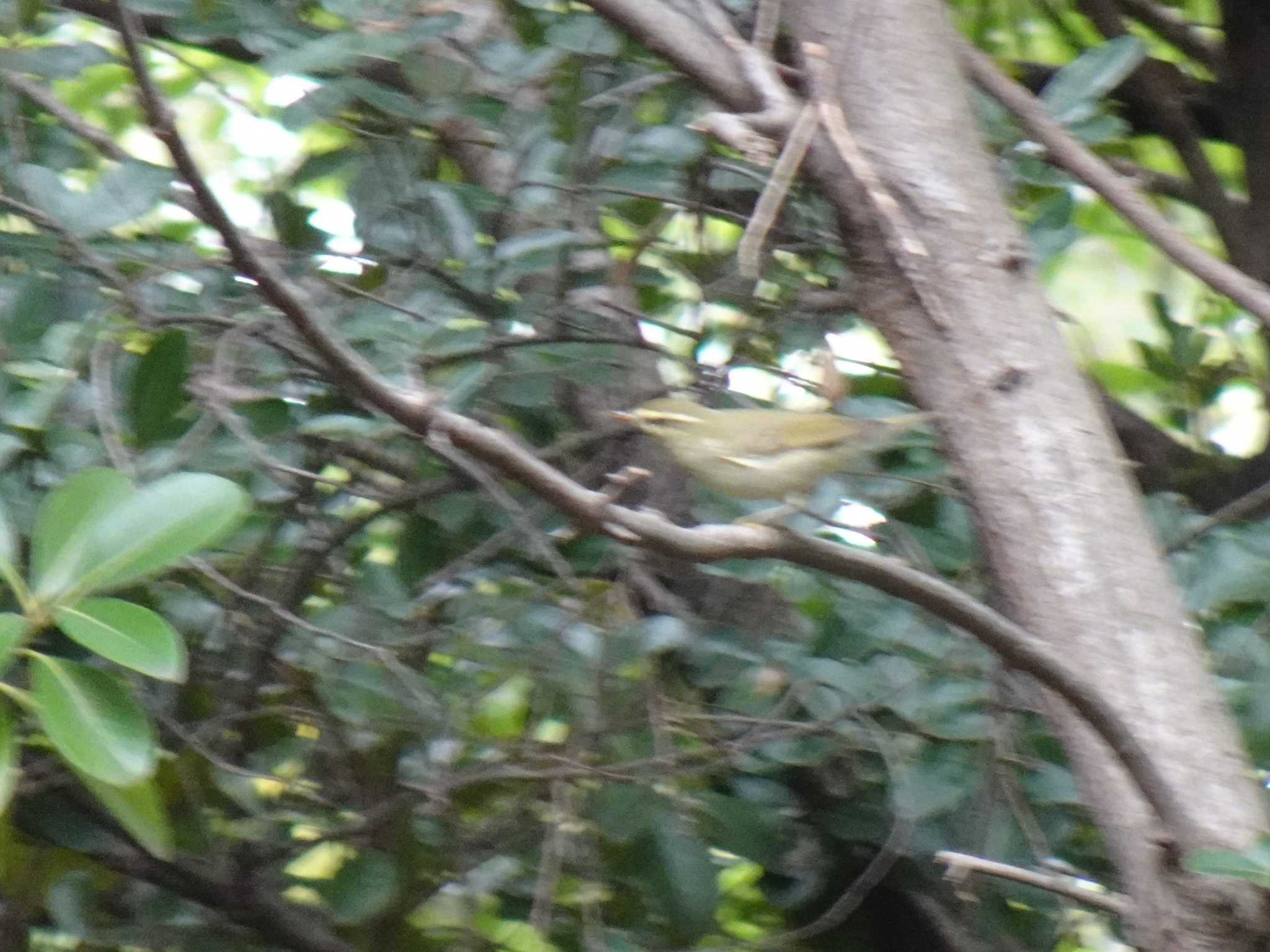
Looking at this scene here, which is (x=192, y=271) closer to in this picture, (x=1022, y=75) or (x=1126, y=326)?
(x=1022, y=75)

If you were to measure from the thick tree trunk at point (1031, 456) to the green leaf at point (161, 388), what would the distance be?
0.69 m

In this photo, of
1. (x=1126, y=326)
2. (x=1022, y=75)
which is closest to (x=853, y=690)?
(x=1022, y=75)

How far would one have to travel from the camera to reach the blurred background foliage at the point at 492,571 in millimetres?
1623

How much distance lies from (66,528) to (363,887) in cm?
77

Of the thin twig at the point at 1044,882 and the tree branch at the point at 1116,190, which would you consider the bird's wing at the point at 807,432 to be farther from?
the thin twig at the point at 1044,882

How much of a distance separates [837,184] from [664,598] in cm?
71

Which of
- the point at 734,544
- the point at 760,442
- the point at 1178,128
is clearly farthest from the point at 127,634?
the point at 1178,128

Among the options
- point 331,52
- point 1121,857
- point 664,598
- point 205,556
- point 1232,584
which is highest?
point 331,52

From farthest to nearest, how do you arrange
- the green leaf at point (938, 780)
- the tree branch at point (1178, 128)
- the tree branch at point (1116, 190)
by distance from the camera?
1. the tree branch at point (1178, 128)
2. the green leaf at point (938, 780)
3. the tree branch at point (1116, 190)

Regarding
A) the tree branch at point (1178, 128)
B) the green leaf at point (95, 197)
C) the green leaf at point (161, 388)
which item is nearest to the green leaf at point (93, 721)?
the green leaf at point (161, 388)

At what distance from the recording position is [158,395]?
1.54m

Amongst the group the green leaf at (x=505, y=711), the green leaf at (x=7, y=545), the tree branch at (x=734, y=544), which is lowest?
the green leaf at (x=505, y=711)

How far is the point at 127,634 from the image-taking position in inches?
43.6

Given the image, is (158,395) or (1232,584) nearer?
(158,395)
